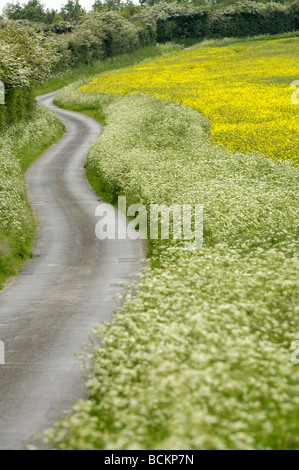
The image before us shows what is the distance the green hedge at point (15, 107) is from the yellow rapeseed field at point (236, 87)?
505 inches

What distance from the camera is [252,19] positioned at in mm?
134375

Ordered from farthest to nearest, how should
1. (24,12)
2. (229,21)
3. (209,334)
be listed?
(24,12) < (229,21) < (209,334)

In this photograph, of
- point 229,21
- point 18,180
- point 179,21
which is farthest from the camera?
point 229,21

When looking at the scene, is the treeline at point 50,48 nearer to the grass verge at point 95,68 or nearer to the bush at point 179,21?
the grass verge at point 95,68

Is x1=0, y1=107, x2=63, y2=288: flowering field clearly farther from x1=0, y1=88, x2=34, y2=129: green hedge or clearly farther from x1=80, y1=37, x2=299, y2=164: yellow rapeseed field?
x1=80, y1=37, x2=299, y2=164: yellow rapeseed field

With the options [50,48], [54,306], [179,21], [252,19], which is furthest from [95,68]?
[54,306]

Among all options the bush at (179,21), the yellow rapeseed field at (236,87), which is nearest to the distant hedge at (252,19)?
the bush at (179,21)

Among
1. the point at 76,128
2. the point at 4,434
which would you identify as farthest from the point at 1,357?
the point at 76,128

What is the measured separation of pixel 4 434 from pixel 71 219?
1894 centimetres

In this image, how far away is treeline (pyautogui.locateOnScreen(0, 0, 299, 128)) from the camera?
50.1 metres

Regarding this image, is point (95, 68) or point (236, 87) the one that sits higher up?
point (95, 68)

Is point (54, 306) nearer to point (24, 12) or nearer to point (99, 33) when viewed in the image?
point (99, 33)

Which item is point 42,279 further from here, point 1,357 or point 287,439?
point 287,439

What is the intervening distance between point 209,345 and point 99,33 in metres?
94.6
